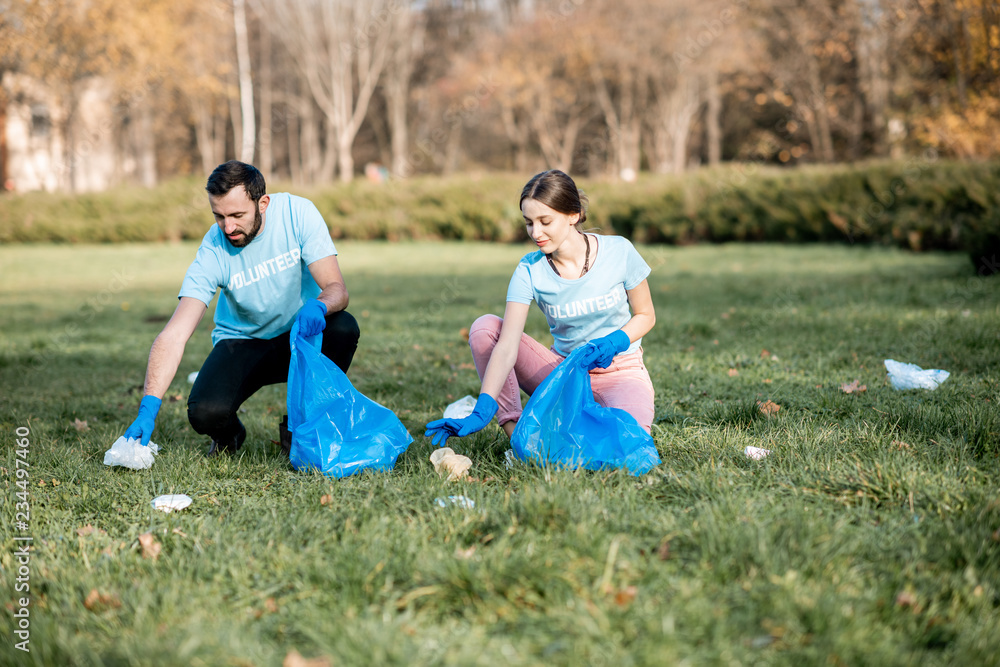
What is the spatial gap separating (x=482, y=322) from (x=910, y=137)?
17527 mm

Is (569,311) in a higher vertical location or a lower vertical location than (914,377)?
higher

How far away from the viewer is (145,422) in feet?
9.75

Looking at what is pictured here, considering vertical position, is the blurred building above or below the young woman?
above

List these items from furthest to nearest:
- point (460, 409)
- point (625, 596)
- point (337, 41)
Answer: point (337, 41), point (460, 409), point (625, 596)

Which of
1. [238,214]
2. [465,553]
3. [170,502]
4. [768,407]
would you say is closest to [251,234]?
[238,214]

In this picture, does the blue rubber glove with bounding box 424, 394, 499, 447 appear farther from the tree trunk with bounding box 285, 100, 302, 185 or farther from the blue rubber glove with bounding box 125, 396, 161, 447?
the tree trunk with bounding box 285, 100, 302, 185

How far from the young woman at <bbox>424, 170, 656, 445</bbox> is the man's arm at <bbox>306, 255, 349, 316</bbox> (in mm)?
683

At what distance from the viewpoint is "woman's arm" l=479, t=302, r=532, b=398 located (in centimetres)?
308

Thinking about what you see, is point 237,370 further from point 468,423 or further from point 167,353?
point 468,423

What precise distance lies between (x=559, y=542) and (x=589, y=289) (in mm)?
1326

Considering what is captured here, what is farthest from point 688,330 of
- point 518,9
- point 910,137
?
point 518,9

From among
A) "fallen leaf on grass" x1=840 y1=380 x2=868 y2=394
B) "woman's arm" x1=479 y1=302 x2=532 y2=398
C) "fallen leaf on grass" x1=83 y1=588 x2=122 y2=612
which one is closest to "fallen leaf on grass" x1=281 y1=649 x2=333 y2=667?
"fallen leaf on grass" x1=83 y1=588 x2=122 y2=612

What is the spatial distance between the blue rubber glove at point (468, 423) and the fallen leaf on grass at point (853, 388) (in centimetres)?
218

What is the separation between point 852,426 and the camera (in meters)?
3.23
